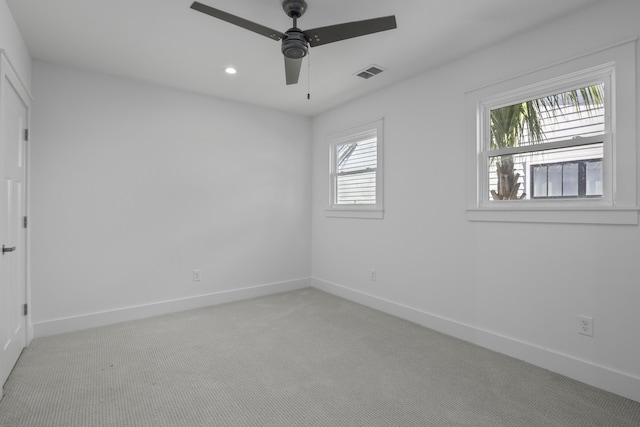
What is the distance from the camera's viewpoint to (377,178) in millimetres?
3898

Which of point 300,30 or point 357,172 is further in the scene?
point 357,172

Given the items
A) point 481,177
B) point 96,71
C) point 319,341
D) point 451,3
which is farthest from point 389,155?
point 96,71

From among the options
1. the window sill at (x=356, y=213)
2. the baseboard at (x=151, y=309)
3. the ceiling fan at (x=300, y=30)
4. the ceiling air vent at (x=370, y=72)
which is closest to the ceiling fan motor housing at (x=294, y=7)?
the ceiling fan at (x=300, y=30)

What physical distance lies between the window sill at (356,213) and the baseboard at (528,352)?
38.1 inches

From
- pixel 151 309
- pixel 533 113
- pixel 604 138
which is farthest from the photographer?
pixel 151 309

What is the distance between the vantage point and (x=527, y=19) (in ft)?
7.90

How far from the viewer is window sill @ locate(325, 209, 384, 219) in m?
3.88

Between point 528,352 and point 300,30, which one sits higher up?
point 300,30

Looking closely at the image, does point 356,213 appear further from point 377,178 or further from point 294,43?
point 294,43

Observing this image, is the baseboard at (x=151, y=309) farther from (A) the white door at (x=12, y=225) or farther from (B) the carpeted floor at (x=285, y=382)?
(A) the white door at (x=12, y=225)

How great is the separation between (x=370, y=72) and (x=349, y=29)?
1432 millimetres

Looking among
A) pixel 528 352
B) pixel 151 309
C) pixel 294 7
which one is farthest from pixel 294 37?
pixel 151 309

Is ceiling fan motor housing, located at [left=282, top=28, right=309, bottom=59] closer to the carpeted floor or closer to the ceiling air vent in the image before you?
the ceiling air vent

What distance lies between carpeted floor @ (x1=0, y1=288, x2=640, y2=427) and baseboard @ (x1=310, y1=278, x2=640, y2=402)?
0.23ft
